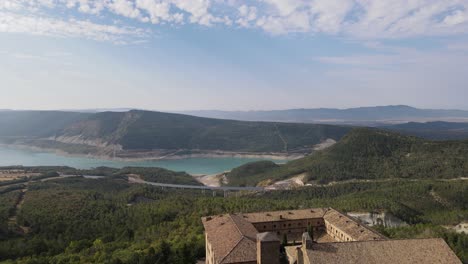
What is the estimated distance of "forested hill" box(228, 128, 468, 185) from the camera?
97562 mm

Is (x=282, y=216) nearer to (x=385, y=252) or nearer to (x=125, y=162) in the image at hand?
(x=385, y=252)

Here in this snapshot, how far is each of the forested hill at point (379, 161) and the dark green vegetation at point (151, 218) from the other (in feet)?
41.2

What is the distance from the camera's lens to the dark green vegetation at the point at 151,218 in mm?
42125

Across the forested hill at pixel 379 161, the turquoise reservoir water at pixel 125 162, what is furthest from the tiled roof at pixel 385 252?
the turquoise reservoir water at pixel 125 162

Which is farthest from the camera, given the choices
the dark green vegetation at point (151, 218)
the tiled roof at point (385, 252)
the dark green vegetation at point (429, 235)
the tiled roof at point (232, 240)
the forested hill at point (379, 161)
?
the forested hill at point (379, 161)

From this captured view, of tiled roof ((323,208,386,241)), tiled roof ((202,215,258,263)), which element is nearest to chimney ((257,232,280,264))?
tiled roof ((202,215,258,263))

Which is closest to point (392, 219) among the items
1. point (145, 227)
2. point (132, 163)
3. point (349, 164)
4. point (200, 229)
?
point (200, 229)

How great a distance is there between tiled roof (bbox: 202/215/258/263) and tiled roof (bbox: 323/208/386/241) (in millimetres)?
10175

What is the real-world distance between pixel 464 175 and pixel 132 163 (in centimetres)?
13671

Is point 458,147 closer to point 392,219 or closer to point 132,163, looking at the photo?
point 392,219

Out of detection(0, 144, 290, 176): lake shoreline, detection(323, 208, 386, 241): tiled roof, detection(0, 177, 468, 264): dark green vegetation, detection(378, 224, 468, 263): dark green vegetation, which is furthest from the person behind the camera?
detection(0, 144, 290, 176): lake shoreline

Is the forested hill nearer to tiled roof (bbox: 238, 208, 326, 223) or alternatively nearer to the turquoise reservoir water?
the turquoise reservoir water

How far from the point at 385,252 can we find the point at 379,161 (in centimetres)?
8940

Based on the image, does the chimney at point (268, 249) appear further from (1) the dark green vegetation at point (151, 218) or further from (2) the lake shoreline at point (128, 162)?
(2) the lake shoreline at point (128, 162)
